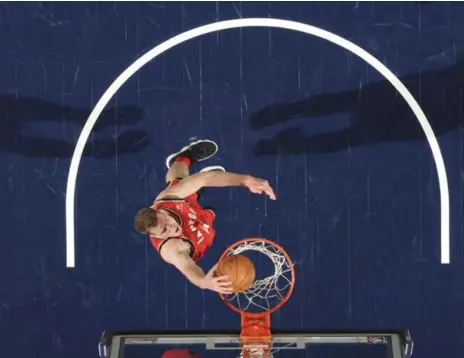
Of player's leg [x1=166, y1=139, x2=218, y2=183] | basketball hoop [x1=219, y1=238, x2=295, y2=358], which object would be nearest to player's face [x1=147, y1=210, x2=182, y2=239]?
basketball hoop [x1=219, y1=238, x2=295, y2=358]

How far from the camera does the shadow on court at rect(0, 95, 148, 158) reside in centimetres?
1179

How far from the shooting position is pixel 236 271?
29.6 ft

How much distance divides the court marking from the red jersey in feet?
5.61

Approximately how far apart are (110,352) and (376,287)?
411cm

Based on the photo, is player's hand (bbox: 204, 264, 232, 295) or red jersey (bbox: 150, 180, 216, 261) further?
red jersey (bbox: 150, 180, 216, 261)

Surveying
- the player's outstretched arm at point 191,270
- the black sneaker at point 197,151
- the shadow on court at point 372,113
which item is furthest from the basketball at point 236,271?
the shadow on court at point 372,113

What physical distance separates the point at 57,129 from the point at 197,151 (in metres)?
2.01

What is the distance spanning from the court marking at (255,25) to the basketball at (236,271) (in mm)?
3465

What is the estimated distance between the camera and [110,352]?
31.0 feet

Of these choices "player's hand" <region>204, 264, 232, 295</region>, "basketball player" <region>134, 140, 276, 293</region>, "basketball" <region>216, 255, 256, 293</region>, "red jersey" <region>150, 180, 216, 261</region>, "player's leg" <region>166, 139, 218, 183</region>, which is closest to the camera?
"player's hand" <region>204, 264, 232, 295</region>

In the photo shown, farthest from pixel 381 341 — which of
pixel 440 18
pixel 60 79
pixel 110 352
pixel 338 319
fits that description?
pixel 60 79

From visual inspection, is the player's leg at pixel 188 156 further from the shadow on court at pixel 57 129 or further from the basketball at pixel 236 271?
the basketball at pixel 236 271

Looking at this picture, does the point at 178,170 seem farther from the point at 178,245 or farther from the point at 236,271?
the point at 236,271

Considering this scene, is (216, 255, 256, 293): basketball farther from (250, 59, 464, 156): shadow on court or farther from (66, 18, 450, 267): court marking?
(66, 18, 450, 267): court marking
